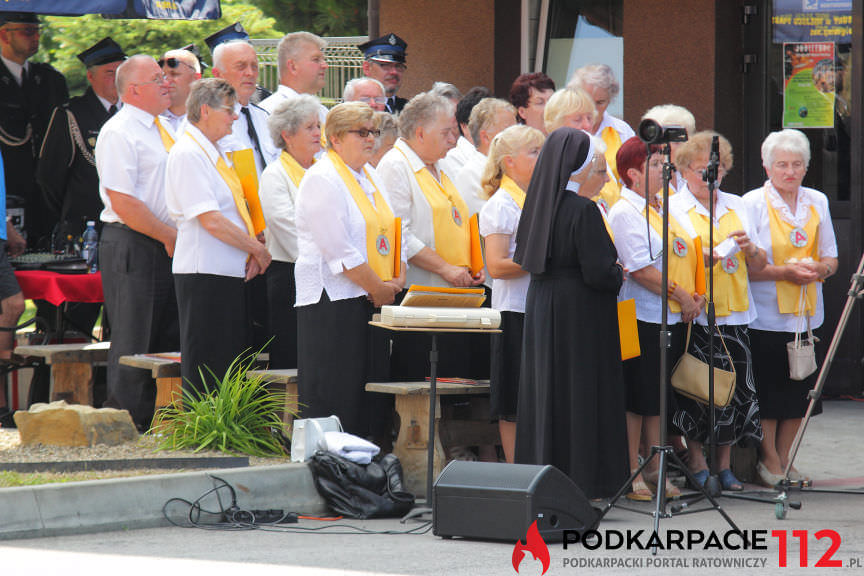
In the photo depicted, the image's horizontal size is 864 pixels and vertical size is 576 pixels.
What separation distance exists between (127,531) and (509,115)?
11.8ft

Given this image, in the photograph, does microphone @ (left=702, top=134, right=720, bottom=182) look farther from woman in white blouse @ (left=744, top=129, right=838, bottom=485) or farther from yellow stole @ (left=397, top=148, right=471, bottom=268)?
yellow stole @ (left=397, top=148, right=471, bottom=268)

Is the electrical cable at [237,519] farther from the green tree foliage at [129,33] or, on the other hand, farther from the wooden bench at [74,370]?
the green tree foliage at [129,33]

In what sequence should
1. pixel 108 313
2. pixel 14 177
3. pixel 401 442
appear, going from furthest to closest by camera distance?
pixel 14 177, pixel 108 313, pixel 401 442

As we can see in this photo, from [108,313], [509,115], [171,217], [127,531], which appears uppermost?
[509,115]

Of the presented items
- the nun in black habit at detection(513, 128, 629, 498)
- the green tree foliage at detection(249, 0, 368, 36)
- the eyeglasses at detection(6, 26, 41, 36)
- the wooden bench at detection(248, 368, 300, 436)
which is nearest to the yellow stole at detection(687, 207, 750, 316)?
the nun in black habit at detection(513, 128, 629, 498)

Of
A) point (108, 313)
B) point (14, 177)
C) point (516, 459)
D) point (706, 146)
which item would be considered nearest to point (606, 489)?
point (516, 459)

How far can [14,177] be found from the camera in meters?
11.3

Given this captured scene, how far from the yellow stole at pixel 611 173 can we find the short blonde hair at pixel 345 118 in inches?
58.3

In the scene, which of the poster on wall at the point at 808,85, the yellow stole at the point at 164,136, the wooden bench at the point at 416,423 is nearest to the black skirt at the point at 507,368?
the wooden bench at the point at 416,423

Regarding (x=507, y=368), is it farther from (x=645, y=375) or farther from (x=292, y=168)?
(x=292, y=168)

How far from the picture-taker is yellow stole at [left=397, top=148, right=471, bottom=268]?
27.3 feet

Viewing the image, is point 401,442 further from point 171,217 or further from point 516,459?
point 171,217

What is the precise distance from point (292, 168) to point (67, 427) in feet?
6.56

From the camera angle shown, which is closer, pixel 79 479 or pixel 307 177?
pixel 79 479
